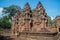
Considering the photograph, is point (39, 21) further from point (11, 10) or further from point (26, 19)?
point (11, 10)

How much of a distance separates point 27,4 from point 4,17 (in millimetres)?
34225

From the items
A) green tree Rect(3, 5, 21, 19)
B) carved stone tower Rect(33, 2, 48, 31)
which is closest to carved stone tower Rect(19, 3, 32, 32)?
carved stone tower Rect(33, 2, 48, 31)

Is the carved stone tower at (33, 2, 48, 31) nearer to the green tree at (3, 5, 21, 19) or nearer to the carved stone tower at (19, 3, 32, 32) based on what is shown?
the carved stone tower at (19, 3, 32, 32)

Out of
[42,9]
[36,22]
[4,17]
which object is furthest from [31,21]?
[4,17]

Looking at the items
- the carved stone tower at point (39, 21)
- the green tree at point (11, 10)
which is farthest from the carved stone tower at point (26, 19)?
the green tree at point (11, 10)

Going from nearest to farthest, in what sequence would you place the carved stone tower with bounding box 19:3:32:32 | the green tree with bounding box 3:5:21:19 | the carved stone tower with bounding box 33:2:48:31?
1. the carved stone tower with bounding box 33:2:48:31
2. the carved stone tower with bounding box 19:3:32:32
3. the green tree with bounding box 3:5:21:19

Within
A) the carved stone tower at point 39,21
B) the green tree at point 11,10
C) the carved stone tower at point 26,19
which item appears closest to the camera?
the carved stone tower at point 39,21

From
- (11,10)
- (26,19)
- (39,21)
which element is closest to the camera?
(39,21)

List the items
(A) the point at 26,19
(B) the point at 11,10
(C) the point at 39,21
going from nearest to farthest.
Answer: (C) the point at 39,21, (A) the point at 26,19, (B) the point at 11,10

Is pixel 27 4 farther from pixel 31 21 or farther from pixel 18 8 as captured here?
pixel 18 8

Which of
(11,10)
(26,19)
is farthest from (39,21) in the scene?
(11,10)

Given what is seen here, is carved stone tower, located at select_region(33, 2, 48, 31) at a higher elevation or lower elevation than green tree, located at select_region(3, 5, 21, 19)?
lower

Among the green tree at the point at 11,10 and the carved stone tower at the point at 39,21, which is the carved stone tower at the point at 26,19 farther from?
the green tree at the point at 11,10

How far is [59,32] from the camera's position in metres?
16.9
